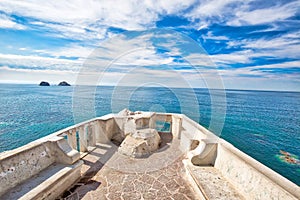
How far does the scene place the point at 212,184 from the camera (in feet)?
13.6

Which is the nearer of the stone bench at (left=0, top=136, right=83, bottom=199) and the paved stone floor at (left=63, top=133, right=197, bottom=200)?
the stone bench at (left=0, top=136, right=83, bottom=199)

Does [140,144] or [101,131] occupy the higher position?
[101,131]

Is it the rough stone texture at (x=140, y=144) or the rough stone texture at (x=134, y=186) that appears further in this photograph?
the rough stone texture at (x=140, y=144)

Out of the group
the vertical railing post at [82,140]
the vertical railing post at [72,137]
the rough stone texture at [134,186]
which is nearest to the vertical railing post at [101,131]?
the vertical railing post at [82,140]

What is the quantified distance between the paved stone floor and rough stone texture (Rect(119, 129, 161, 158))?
269mm

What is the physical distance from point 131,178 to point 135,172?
34cm

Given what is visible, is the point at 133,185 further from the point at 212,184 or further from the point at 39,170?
the point at 39,170

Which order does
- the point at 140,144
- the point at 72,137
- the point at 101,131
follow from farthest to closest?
the point at 101,131 → the point at 140,144 → the point at 72,137

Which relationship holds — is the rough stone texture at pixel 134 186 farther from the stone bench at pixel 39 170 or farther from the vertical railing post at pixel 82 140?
the vertical railing post at pixel 82 140

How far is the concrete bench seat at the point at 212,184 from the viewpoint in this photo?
3730 millimetres

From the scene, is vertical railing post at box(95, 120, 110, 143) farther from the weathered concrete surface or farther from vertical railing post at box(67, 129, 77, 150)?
the weathered concrete surface

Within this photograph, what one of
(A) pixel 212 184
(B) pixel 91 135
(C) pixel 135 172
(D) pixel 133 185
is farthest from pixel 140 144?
(A) pixel 212 184

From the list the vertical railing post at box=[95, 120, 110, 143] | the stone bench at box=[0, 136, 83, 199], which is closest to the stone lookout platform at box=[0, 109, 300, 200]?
the stone bench at box=[0, 136, 83, 199]

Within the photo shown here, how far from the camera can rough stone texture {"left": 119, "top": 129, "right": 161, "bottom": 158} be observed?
20.9ft
